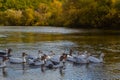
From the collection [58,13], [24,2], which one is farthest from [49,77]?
[24,2]

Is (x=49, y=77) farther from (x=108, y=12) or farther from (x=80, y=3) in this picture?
(x=80, y=3)

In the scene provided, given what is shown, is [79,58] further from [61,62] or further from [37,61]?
[37,61]

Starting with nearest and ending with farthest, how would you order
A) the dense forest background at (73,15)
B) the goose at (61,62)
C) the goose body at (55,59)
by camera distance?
the goose at (61,62) < the goose body at (55,59) < the dense forest background at (73,15)

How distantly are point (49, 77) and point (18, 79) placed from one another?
249 centimetres

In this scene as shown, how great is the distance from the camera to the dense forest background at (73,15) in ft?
303

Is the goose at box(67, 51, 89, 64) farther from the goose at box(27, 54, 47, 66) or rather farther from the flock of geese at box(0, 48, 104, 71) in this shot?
the goose at box(27, 54, 47, 66)

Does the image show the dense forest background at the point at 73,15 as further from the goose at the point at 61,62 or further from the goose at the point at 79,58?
the goose at the point at 61,62

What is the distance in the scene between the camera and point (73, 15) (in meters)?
101

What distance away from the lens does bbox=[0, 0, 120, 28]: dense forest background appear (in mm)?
92500

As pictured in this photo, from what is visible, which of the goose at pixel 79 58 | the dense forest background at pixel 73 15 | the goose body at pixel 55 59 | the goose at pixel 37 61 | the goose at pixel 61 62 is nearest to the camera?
the goose at pixel 61 62

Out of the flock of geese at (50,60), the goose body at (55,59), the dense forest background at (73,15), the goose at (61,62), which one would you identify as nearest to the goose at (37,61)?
the flock of geese at (50,60)

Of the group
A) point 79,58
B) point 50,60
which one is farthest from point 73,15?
point 50,60

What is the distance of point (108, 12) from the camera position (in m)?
92.4

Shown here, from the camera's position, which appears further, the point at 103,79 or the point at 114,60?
the point at 114,60
